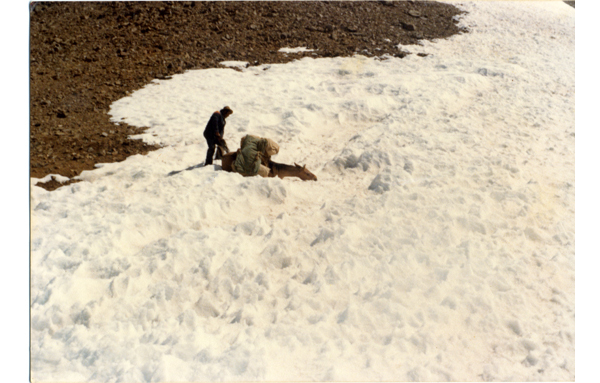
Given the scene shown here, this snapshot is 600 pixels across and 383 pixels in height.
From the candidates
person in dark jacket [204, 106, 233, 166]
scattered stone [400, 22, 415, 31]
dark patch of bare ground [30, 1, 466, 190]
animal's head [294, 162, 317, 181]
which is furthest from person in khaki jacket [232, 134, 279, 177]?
scattered stone [400, 22, 415, 31]

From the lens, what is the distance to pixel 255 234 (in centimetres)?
679

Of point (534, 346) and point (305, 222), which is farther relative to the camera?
point (305, 222)

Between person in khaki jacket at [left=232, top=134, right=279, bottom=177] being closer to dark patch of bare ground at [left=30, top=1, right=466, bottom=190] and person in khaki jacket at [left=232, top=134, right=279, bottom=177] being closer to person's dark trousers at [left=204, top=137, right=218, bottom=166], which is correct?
person's dark trousers at [left=204, top=137, right=218, bottom=166]

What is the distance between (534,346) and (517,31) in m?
15.6

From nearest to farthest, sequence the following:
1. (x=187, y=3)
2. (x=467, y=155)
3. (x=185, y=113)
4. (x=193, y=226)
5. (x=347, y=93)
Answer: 1. (x=193, y=226)
2. (x=467, y=155)
3. (x=185, y=113)
4. (x=347, y=93)
5. (x=187, y=3)

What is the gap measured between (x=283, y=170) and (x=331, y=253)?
2.87 m

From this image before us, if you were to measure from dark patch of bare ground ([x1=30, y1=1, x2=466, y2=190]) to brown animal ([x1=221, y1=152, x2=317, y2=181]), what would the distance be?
15.9 feet

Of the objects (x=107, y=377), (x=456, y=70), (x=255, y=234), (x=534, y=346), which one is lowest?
(x=107, y=377)

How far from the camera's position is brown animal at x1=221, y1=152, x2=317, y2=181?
28.3 ft

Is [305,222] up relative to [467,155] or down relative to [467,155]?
down

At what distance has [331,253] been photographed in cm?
615

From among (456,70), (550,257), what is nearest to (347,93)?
(456,70)

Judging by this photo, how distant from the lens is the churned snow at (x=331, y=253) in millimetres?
4648

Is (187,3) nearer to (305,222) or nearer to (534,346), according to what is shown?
(305,222)
